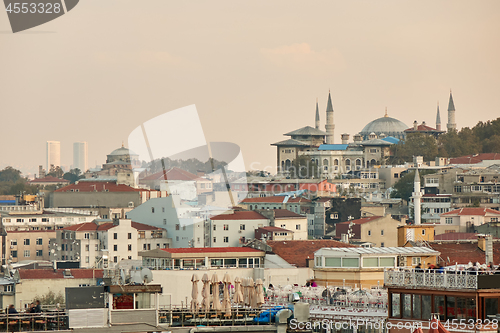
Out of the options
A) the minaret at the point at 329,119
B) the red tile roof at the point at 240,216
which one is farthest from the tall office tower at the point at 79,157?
the red tile roof at the point at 240,216

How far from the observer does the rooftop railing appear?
13.7 metres

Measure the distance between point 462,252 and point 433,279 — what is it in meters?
16.2

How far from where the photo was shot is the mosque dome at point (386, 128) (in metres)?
138

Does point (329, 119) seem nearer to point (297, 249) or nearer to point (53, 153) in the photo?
point (53, 153)

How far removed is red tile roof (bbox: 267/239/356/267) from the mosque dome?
9612cm

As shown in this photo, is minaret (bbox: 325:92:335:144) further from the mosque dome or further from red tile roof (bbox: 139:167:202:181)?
red tile roof (bbox: 139:167:202:181)

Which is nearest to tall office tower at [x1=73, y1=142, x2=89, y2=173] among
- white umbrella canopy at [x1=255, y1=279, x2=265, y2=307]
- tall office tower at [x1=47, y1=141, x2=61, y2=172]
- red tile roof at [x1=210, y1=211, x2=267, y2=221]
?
tall office tower at [x1=47, y1=141, x2=61, y2=172]

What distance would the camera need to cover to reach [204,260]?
34125 millimetres

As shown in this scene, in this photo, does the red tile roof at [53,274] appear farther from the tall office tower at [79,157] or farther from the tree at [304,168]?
the tall office tower at [79,157]

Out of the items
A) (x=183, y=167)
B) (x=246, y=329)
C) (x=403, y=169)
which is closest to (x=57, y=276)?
(x=246, y=329)

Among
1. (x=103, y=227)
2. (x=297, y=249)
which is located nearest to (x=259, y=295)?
A: (x=297, y=249)

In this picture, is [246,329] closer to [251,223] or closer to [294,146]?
[251,223]

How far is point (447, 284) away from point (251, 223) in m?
41.0

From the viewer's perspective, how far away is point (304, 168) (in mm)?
113125
